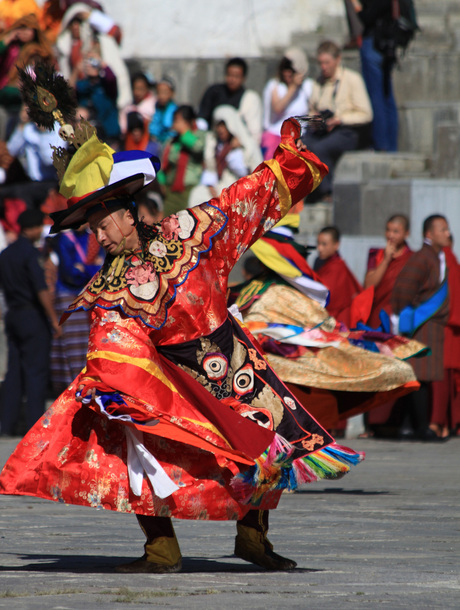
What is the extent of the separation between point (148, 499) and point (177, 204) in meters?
8.23

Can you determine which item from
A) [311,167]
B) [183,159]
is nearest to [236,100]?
[183,159]

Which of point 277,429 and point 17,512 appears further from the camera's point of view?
point 17,512

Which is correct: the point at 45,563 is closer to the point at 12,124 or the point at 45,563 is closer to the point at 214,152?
the point at 214,152

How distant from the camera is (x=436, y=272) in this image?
33.1 ft

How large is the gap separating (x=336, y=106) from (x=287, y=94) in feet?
1.71

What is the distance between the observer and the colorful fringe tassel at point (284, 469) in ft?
15.0

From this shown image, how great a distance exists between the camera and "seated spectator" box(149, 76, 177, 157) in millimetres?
13367

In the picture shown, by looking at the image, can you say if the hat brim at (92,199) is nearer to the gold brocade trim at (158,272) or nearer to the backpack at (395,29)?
the gold brocade trim at (158,272)

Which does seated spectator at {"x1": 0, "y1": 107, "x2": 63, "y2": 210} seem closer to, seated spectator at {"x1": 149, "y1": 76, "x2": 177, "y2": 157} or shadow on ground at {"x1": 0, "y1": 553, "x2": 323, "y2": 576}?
seated spectator at {"x1": 149, "y1": 76, "x2": 177, "y2": 157}


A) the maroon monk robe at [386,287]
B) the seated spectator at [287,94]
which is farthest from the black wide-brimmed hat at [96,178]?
the seated spectator at [287,94]

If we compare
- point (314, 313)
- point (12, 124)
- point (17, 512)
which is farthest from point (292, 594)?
point (12, 124)

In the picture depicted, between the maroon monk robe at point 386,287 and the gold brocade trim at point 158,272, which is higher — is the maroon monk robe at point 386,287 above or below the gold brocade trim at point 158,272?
below

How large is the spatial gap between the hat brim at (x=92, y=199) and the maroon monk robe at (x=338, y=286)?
5.52 metres

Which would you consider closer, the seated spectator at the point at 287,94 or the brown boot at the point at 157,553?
the brown boot at the point at 157,553
